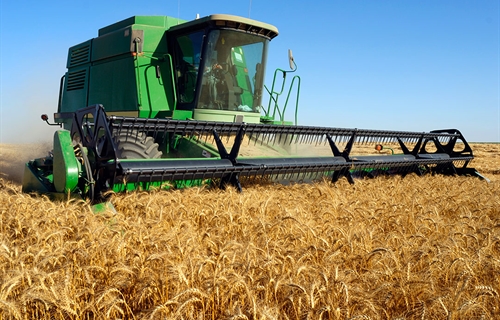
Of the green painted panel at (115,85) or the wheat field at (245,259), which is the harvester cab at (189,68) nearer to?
the green painted panel at (115,85)

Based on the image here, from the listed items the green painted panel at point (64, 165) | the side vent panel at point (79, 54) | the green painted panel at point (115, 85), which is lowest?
the green painted panel at point (64, 165)

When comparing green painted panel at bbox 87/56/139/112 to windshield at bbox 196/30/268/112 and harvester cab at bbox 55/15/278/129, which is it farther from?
windshield at bbox 196/30/268/112

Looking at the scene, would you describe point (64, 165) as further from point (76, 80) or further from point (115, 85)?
point (76, 80)

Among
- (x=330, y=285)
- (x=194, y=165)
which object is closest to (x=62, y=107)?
(x=194, y=165)

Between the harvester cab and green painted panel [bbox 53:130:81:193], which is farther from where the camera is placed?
the harvester cab

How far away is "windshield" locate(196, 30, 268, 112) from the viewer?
19.1 feet

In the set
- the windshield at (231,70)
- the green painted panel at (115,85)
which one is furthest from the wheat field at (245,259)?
the green painted panel at (115,85)

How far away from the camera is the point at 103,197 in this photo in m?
3.45

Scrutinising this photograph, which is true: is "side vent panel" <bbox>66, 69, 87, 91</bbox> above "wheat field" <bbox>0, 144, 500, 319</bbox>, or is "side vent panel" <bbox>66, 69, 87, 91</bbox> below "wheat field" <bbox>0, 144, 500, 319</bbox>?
above

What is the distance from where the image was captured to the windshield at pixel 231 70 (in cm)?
582

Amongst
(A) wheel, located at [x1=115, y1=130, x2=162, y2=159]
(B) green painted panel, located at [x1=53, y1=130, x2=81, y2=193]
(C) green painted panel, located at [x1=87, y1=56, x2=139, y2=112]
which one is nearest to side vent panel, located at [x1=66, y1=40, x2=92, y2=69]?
(C) green painted panel, located at [x1=87, y1=56, x2=139, y2=112]

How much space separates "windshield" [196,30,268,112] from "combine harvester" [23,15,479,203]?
14mm

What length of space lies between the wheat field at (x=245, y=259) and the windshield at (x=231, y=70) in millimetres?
2051

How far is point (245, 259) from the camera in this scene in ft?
7.04
